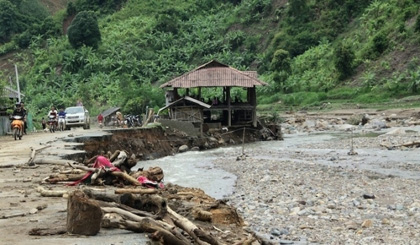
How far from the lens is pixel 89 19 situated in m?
73.8

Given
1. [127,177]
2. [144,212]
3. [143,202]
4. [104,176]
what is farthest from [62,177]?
[144,212]

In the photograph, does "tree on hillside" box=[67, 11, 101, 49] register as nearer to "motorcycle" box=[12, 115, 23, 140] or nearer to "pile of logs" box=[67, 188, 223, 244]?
"motorcycle" box=[12, 115, 23, 140]

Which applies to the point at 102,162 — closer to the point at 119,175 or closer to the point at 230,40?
the point at 119,175

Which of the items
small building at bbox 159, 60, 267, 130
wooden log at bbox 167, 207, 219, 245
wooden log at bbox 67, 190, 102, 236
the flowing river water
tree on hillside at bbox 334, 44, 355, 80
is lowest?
the flowing river water

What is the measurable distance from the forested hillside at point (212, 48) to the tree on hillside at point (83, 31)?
147mm

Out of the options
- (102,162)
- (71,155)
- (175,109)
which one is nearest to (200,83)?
(175,109)

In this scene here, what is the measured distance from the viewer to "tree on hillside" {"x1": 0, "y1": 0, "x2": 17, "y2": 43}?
85.2 metres

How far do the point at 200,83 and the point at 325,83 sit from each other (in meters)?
23.5

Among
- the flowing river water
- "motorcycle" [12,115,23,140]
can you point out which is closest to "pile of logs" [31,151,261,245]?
the flowing river water

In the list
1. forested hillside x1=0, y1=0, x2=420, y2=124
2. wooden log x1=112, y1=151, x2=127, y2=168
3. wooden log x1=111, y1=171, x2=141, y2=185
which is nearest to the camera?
wooden log x1=111, y1=171, x2=141, y2=185

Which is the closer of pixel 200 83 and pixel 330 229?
pixel 330 229

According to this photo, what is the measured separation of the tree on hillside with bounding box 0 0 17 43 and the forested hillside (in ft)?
0.56

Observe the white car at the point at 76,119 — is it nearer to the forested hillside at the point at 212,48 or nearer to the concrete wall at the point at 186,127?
the concrete wall at the point at 186,127

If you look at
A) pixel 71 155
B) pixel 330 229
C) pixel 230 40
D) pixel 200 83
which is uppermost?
pixel 230 40
